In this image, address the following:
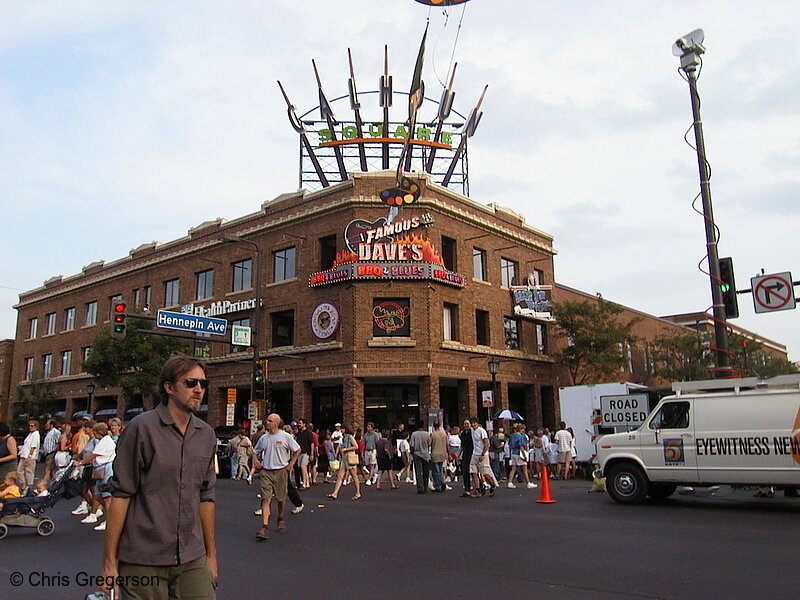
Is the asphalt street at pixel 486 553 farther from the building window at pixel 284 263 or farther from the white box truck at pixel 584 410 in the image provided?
the building window at pixel 284 263

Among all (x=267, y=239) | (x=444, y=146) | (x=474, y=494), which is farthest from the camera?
(x=444, y=146)

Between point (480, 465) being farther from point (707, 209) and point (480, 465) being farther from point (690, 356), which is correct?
point (690, 356)

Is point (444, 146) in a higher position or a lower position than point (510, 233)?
higher

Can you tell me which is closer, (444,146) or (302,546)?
(302,546)

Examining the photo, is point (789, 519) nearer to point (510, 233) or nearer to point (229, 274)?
point (510, 233)

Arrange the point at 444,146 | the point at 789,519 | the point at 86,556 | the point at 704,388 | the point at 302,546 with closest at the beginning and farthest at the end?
the point at 86,556 → the point at 302,546 → the point at 789,519 → the point at 704,388 → the point at 444,146

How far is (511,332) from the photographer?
1366 inches

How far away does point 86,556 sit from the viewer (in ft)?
28.5

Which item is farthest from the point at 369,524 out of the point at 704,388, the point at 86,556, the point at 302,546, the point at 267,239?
the point at 267,239

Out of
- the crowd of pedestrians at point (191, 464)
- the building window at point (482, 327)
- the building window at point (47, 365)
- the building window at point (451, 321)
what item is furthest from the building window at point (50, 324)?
the building window at point (482, 327)

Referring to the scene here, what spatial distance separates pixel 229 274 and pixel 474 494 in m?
22.4

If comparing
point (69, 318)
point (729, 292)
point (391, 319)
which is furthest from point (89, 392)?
point (729, 292)

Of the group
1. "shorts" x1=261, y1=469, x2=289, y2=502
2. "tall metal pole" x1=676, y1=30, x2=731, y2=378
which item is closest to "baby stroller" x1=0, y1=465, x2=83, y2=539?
"shorts" x1=261, y1=469, x2=289, y2=502

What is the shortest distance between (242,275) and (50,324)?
2200cm
